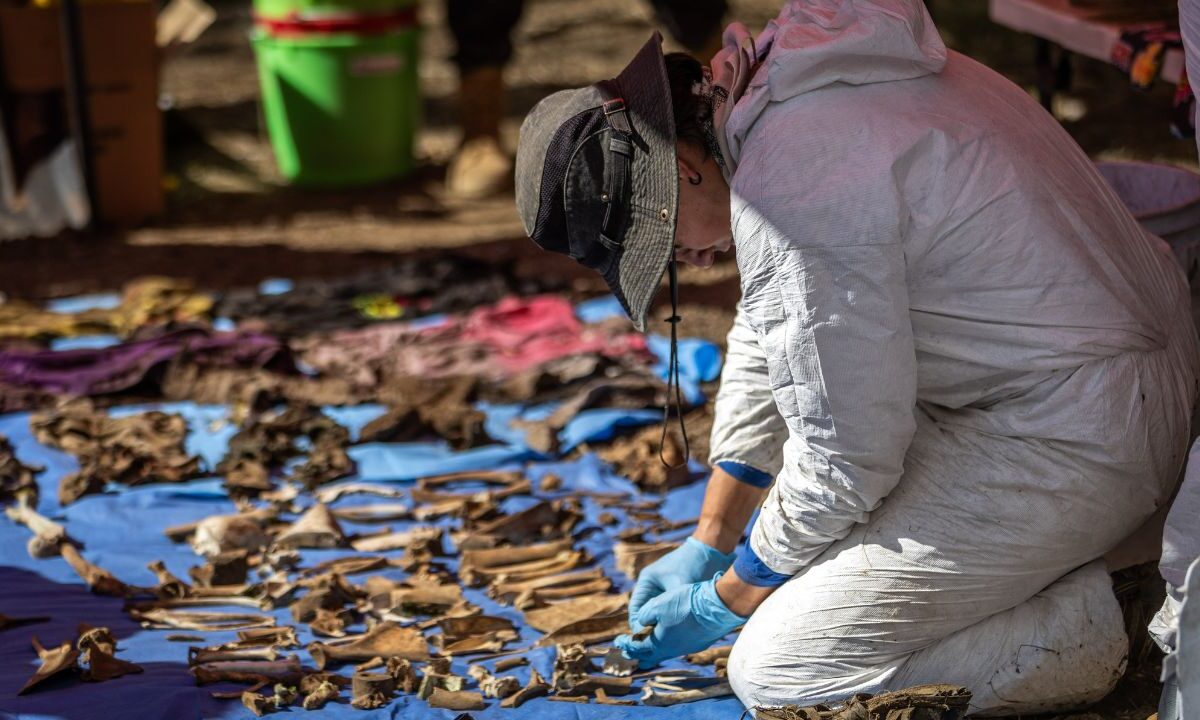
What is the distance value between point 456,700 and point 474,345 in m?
2.33

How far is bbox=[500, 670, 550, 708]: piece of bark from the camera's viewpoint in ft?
9.02

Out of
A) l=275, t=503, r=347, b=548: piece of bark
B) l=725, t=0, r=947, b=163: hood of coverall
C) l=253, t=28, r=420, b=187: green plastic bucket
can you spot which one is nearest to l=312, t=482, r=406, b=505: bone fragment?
l=275, t=503, r=347, b=548: piece of bark

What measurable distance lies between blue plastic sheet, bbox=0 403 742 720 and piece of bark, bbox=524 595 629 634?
0.03 meters

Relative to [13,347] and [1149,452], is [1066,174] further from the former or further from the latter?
[13,347]

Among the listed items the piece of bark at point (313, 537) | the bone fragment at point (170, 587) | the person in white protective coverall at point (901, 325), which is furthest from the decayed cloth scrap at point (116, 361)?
the person in white protective coverall at point (901, 325)

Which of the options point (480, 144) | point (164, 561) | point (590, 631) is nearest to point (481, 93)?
point (480, 144)

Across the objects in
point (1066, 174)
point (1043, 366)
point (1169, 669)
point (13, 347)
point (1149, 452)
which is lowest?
point (13, 347)

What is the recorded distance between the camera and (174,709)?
2670 millimetres

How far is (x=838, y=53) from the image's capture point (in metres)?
2.32

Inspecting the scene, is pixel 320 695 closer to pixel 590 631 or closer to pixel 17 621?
pixel 590 631

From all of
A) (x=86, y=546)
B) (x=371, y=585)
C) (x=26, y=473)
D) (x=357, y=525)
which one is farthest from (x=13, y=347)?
(x=371, y=585)

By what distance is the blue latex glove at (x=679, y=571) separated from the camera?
9.46 feet

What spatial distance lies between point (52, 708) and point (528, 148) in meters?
1.48

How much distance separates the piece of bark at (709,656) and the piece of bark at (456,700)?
48 cm
